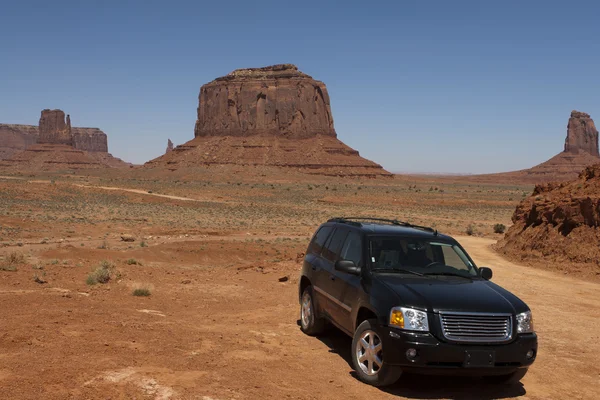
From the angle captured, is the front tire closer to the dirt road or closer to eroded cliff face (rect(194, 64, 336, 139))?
the dirt road

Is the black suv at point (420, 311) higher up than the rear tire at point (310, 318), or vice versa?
the black suv at point (420, 311)

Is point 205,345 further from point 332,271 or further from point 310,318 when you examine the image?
point 332,271

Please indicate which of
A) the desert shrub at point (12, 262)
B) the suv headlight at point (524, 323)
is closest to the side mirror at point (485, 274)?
the suv headlight at point (524, 323)

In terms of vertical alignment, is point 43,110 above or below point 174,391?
above

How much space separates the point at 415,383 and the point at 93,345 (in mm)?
4104

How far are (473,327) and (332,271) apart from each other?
246 cm

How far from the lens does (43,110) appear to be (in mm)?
191625

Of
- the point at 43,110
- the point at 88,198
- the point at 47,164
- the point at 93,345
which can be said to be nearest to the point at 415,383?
the point at 93,345

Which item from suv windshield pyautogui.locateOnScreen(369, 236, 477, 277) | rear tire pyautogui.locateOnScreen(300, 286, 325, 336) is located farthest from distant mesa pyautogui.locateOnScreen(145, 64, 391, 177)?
suv windshield pyautogui.locateOnScreen(369, 236, 477, 277)

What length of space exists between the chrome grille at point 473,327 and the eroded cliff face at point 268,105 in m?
129

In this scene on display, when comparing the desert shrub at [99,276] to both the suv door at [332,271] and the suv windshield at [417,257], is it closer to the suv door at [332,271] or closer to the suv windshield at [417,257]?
the suv door at [332,271]

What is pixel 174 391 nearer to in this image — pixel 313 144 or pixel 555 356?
pixel 555 356

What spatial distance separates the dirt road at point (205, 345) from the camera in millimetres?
6078

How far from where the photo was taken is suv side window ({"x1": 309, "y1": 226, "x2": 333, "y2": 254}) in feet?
29.6
